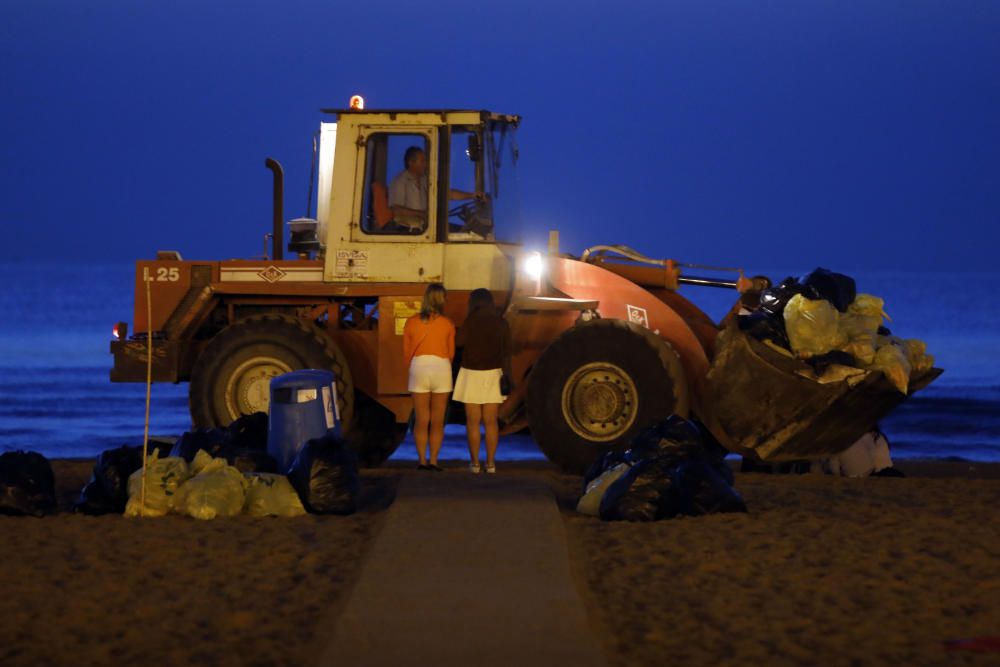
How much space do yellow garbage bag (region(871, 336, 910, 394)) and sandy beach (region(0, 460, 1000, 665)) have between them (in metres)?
1.15

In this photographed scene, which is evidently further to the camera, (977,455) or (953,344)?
(953,344)

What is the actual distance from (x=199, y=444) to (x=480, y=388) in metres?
2.39

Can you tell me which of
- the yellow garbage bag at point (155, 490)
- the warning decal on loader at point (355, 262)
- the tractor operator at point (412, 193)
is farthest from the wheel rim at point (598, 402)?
the yellow garbage bag at point (155, 490)

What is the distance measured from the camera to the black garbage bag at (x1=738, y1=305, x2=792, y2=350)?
12.3 meters

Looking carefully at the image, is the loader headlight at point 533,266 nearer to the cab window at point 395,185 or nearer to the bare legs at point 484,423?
the cab window at point 395,185

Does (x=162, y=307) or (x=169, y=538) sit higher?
(x=162, y=307)

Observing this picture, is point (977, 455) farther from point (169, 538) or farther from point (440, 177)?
point (169, 538)

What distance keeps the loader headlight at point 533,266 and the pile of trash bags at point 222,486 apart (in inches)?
122

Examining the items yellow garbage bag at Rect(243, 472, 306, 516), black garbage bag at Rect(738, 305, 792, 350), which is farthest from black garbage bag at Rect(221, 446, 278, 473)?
black garbage bag at Rect(738, 305, 792, 350)

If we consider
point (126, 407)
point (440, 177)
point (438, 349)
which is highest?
point (440, 177)

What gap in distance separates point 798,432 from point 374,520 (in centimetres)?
386

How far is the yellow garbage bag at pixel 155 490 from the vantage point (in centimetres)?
1023

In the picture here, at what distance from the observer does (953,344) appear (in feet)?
190

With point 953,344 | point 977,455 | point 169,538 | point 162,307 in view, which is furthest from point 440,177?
point 953,344
